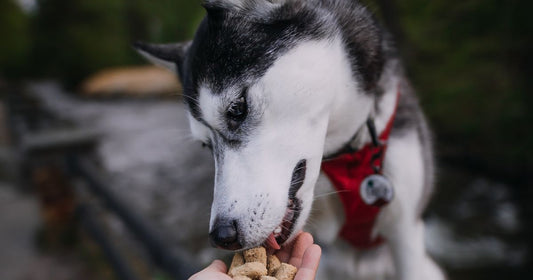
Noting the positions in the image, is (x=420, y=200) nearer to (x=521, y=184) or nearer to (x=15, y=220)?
(x=521, y=184)

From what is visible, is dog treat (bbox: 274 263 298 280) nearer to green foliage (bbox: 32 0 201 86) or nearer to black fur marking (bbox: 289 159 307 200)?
black fur marking (bbox: 289 159 307 200)

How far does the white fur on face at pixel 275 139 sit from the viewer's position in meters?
1.23

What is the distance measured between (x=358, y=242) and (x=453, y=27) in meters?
2.39

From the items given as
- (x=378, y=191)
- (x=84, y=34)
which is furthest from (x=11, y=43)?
(x=378, y=191)

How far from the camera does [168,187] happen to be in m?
4.93

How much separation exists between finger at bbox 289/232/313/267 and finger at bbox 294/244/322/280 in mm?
80

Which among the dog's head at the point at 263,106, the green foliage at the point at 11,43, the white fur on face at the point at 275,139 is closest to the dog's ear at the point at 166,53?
the dog's head at the point at 263,106

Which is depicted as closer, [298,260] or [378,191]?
[298,260]

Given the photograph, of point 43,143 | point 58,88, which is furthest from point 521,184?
point 58,88

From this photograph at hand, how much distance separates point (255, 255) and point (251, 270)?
8 cm

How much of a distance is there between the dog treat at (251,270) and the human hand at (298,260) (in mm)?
41

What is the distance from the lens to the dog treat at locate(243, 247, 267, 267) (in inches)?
50.1

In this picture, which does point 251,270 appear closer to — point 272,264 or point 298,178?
point 272,264

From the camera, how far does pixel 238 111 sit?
4.38 ft
